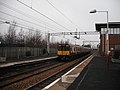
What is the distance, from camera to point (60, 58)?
32531 mm

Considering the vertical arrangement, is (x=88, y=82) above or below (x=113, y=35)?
below

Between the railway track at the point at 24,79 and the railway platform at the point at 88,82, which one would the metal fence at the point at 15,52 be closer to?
the railway track at the point at 24,79

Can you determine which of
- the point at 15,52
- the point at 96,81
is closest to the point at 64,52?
the point at 15,52

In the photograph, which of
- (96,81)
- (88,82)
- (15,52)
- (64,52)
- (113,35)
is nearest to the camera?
(88,82)

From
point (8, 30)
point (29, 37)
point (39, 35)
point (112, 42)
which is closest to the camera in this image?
point (8, 30)

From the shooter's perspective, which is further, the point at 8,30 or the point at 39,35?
the point at 39,35

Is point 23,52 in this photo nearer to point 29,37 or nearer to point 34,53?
point 34,53

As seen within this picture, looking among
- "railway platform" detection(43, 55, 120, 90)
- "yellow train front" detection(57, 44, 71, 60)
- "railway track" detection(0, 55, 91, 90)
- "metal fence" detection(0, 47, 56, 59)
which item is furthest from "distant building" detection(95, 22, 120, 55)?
"railway platform" detection(43, 55, 120, 90)

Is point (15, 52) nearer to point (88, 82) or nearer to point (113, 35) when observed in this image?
point (113, 35)

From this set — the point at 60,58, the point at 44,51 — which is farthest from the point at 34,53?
the point at 60,58

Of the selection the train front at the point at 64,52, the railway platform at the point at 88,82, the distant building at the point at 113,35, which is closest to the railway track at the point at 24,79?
the railway platform at the point at 88,82

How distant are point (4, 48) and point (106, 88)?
97.6 feet

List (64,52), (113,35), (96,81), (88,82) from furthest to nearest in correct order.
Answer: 1. (113,35)
2. (64,52)
3. (96,81)
4. (88,82)

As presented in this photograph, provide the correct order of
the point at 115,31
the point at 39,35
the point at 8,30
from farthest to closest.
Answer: the point at 39,35 < the point at 115,31 < the point at 8,30
